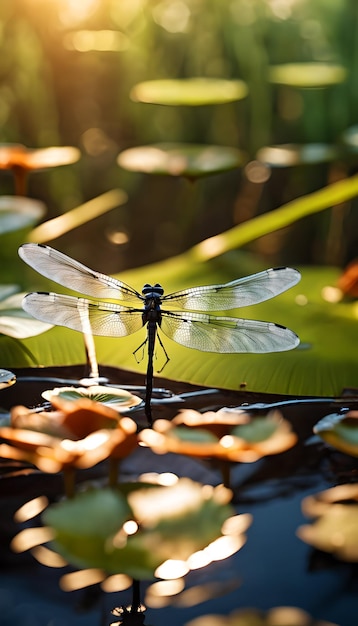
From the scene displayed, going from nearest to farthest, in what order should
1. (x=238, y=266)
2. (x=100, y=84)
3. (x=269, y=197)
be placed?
(x=238, y=266) → (x=269, y=197) → (x=100, y=84)

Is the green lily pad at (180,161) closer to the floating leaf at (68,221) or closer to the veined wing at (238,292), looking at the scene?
the floating leaf at (68,221)

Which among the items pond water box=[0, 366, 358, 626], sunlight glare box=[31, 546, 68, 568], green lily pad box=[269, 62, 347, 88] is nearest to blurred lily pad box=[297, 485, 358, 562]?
pond water box=[0, 366, 358, 626]

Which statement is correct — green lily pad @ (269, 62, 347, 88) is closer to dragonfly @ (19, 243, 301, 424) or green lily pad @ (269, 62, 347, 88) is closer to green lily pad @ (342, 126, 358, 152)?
green lily pad @ (342, 126, 358, 152)

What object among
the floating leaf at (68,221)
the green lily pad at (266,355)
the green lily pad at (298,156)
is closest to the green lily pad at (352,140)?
the green lily pad at (298,156)

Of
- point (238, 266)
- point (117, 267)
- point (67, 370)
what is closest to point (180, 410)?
point (67, 370)

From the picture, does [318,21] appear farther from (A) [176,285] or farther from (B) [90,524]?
(B) [90,524]

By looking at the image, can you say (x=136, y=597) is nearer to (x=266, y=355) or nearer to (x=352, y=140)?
(x=266, y=355)

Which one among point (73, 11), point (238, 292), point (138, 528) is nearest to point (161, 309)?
point (238, 292)

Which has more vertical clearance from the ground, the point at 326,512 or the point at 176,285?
the point at 176,285
